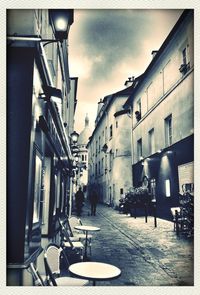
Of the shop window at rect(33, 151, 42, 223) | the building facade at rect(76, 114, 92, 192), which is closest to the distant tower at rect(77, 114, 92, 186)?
the building facade at rect(76, 114, 92, 192)

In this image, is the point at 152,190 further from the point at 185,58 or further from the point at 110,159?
the point at 185,58

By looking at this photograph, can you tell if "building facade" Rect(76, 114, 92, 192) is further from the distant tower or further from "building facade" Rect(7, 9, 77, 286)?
"building facade" Rect(7, 9, 77, 286)

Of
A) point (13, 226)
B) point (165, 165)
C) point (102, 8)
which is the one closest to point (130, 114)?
point (165, 165)

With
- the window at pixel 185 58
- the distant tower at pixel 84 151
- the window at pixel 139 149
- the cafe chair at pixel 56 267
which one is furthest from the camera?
the window at pixel 139 149

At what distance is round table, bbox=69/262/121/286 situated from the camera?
9.37 feet

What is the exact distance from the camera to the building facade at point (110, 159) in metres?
5.36

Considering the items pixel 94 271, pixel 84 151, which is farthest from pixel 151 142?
pixel 94 271

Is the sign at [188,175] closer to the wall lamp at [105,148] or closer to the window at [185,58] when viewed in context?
the window at [185,58]

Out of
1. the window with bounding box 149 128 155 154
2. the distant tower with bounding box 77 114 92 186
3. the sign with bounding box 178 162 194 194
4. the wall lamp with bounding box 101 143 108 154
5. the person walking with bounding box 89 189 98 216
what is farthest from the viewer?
the window with bounding box 149 128 155 154

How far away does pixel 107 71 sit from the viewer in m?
4.32

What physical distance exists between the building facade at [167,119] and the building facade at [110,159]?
29cm

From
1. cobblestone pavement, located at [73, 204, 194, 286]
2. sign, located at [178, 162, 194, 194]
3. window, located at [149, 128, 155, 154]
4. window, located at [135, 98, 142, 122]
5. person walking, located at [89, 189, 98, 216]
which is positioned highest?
window, located at [135, 98, 142, 122]

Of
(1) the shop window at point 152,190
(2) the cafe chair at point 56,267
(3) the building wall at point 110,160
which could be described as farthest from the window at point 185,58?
(2) the cafe chair at point 56,267

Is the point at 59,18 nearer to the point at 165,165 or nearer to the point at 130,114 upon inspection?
the point at 130,114
